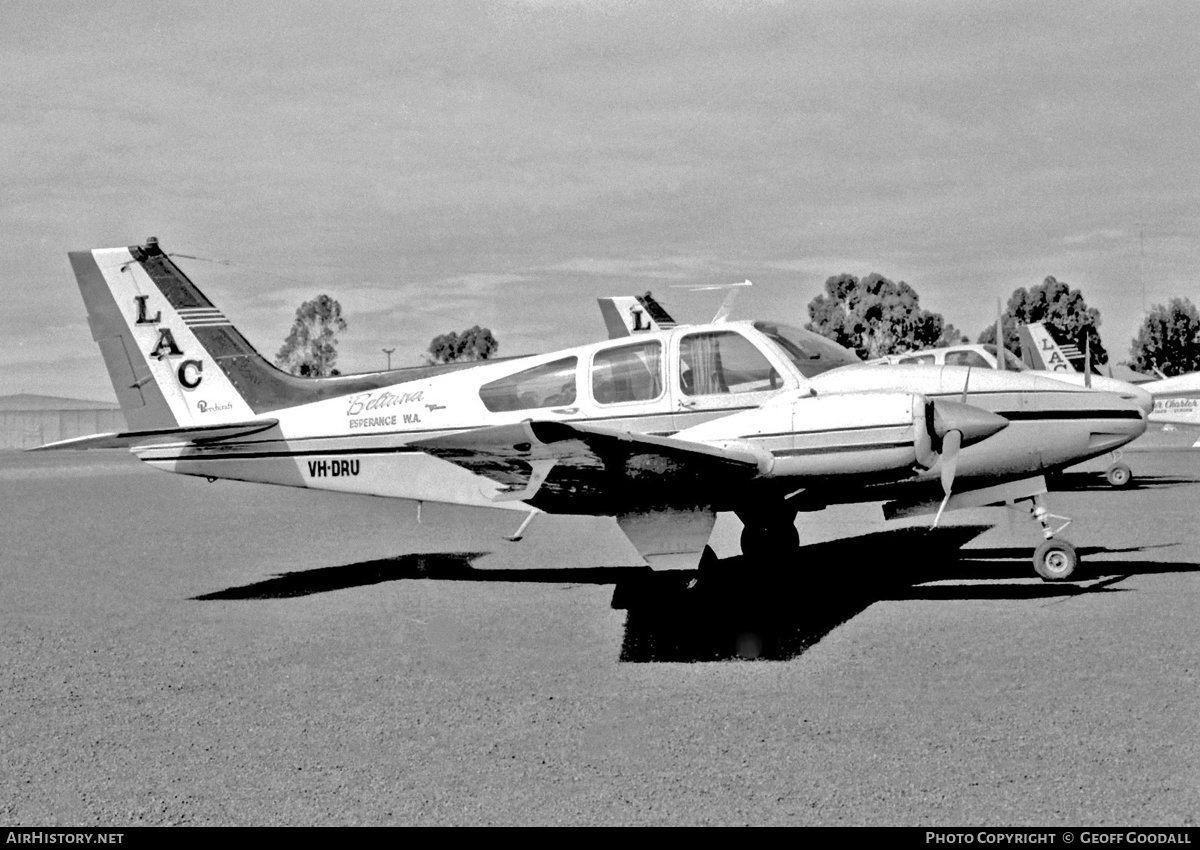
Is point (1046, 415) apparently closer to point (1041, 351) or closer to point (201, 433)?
point (201, 433)

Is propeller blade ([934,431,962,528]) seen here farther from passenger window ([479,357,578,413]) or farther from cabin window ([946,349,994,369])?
cabin window ([946,349,994,369])

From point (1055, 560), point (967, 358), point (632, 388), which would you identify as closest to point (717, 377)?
point (632, 388)

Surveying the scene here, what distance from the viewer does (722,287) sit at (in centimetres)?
1119

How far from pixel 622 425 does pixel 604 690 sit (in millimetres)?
A: 4049

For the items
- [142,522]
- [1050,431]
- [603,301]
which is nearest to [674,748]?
[1050,431]

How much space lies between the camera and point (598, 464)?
8.01m

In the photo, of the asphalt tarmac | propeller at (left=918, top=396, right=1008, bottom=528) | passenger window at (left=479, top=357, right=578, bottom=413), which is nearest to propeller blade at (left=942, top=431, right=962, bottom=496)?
propeller at (left=918, top=396, right=1008, bottom=528)

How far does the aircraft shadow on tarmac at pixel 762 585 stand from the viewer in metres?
8.02

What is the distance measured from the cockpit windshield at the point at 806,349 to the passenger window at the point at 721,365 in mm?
249

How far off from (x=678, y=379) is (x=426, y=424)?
8.94ft

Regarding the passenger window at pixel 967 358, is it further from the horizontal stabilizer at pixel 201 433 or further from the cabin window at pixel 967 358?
the horizontal stabilizer at pixel 201 433

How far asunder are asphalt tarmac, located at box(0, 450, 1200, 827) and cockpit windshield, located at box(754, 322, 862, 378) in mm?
2087
